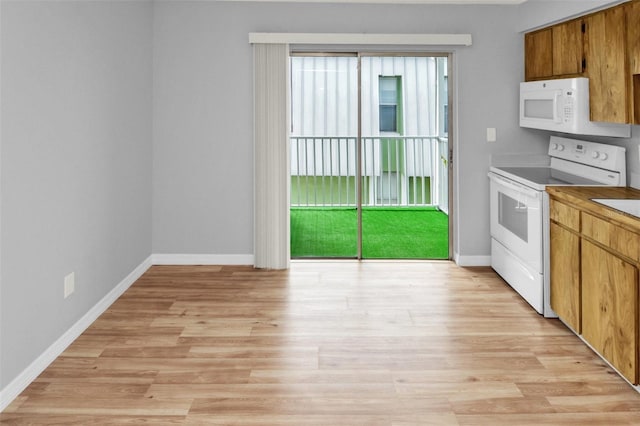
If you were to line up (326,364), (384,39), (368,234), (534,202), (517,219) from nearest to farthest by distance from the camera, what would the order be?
(326,364) → (534,202) → (517,219) → (384,39) → (368,234)

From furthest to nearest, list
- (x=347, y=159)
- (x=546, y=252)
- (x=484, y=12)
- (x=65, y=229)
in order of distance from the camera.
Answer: (x=347, y=159)
(x=484, y=12)
(x=546, y=252)
(x=65, y=229)

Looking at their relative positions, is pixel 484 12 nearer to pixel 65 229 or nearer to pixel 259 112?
pixel 259 112

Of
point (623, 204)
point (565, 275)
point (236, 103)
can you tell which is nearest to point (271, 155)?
point (236, 103)

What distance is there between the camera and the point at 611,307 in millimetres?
2818

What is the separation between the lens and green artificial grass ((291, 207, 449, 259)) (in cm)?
546

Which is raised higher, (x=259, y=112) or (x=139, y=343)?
(x=259, y=112)

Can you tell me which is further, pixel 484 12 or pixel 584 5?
pixel 484 12

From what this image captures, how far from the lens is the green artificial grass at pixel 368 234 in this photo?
5.46 metres

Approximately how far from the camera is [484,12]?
16.5 ft

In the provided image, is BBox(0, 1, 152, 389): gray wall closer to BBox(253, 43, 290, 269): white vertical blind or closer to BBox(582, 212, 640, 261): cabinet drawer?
BBox(253, 43, 290, 269): white vertical blind

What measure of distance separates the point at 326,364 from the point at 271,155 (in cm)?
245

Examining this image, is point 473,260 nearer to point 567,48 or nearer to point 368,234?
point 368,234

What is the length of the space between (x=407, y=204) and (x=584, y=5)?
2.34 meters

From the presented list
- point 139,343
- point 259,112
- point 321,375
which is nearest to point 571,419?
point 321,375
